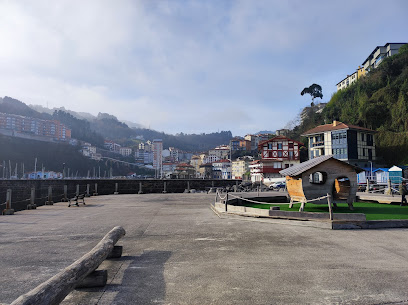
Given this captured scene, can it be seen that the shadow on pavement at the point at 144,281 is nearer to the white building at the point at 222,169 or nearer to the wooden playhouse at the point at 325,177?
the wooden playhouse at the point at 325,177

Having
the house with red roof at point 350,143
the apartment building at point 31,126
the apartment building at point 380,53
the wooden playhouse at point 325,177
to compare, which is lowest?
the wooden playhouse at point 325,177

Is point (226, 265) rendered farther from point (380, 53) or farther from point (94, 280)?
point (380, 53)

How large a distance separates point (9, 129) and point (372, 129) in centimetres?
18371

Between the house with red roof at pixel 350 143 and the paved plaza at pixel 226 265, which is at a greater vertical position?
the house with red roof at pixel 350 143

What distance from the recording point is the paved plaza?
4.11 metres

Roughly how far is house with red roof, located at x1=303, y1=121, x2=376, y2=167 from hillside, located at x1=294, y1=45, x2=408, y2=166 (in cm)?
294

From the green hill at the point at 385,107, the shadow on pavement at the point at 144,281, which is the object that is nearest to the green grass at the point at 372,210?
the shadow on pavement at the point at 144,281

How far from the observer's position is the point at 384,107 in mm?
57438

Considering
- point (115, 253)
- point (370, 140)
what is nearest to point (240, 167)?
point (370, 140)

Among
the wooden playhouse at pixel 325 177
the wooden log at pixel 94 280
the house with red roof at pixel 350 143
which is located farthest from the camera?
the house with red roof at pixel 350 143

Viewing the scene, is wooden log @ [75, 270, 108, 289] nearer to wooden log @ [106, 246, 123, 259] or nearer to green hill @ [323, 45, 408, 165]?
wooden log @ [106, 246, 123, 259]

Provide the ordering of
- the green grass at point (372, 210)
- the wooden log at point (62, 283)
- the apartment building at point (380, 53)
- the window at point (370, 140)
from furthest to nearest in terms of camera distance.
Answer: the apartment building at point (380, 53)
the window at point (370, 140)
the green grass at point (372, 210)
the wooden log at point (62, 283)

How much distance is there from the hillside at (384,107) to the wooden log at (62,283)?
57270mm

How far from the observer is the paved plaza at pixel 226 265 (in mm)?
4105
